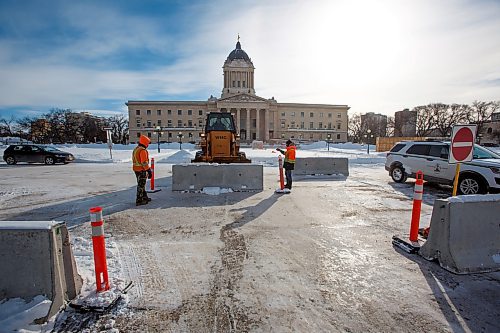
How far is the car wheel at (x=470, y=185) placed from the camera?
8930 mm

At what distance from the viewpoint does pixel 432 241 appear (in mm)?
4430

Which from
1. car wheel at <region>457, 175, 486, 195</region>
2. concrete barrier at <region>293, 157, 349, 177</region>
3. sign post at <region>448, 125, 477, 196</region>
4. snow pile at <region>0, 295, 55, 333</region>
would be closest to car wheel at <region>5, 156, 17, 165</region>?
concrete barrier at <region>293, 157, 349, 177</region>

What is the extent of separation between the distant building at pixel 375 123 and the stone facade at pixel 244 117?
7723 mm

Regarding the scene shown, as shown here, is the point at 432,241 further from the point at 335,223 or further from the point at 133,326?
the point at 133,326

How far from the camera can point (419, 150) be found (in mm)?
11195

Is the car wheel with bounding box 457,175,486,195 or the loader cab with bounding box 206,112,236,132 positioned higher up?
the loader cab with bounding box 206,112,236,132

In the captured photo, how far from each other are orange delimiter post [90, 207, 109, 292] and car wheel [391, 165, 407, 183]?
39.5 ft

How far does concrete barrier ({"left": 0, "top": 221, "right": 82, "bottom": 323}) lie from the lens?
9.62 ft

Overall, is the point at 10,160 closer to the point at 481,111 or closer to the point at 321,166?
the point at 321,166

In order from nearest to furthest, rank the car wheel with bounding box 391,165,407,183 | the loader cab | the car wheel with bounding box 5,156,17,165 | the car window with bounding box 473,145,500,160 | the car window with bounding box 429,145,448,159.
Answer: the car window with bounding box 473,145,500,160 → the car window with bounding box 429,145,448,159 → the car wheel with bounding box 391,165,407,183 → the loader cab → the car wheel with bounding box 5,156,17,165

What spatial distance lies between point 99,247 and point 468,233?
526 centimetres

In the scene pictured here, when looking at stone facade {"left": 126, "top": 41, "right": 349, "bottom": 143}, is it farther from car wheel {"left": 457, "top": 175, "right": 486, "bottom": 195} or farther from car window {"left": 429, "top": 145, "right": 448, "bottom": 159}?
car wheel {"left": 457, "top": 175, "right": 486, "bottom": 195}

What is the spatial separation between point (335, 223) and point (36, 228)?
5535 millimetres

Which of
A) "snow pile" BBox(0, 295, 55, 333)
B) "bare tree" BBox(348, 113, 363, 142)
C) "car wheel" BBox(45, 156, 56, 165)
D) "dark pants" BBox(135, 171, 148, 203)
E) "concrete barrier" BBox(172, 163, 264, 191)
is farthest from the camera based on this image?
"bare tree" BBox(348, 113, 363, 142)
